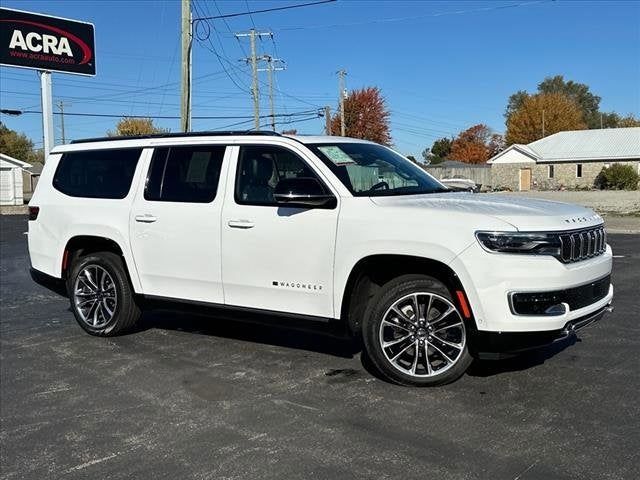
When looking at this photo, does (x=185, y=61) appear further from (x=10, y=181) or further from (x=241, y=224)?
(x=10, y=181)

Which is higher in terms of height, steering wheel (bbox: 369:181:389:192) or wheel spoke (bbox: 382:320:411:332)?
steering wheel (bbox: 369:181:389:192)

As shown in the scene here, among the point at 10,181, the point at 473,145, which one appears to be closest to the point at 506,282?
the point at 10,181

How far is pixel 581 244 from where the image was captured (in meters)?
4.68

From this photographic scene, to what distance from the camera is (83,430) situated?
4344mm

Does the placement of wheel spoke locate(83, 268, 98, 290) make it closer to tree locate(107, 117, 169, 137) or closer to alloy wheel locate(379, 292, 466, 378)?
alloy wheel locate(379, 292, 466, 378)

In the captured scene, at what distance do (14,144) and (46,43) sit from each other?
70.4 m

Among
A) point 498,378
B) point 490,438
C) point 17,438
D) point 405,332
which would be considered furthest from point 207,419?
point 498,378

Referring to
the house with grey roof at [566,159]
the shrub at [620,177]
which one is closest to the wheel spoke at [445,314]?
the shrub at [620,177]

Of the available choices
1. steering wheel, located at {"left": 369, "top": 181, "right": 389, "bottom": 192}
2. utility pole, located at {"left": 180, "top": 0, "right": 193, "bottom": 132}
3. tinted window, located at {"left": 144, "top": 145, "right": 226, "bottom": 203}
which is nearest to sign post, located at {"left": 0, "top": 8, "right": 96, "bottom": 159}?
utility pole, located at {"left": 180, "top": 0, "right": 193, "bottom": 132}

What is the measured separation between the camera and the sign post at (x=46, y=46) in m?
24.9

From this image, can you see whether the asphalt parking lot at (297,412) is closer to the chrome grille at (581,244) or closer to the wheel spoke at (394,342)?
the wheel spoke at (394,342)

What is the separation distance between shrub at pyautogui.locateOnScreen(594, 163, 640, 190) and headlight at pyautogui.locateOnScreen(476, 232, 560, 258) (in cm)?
5499

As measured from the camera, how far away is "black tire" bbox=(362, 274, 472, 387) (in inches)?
186

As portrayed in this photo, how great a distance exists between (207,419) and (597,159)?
6054 cm
